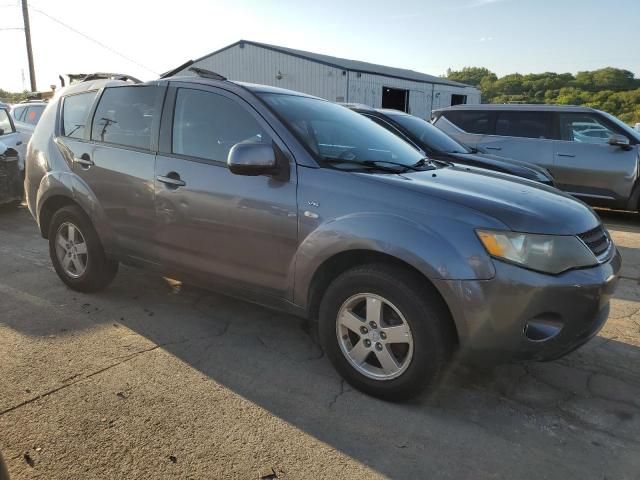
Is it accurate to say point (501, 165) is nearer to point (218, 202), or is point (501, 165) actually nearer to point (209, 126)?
point (209, 126)

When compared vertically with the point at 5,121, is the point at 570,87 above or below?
above

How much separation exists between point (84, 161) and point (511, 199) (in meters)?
3.27

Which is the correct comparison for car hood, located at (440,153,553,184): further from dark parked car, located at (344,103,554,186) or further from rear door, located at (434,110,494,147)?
rear door, located at (434,110,494,147)

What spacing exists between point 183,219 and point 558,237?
2.33m

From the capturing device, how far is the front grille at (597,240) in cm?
268

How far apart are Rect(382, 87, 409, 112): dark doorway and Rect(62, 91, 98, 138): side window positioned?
80.1ft

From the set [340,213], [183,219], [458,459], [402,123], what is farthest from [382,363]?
[402,123]

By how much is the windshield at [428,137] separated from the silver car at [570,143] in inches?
81.7

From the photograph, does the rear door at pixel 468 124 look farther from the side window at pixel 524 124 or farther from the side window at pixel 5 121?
the side window at pixel 5 121

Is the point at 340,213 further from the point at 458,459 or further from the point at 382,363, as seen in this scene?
the point at 458,459

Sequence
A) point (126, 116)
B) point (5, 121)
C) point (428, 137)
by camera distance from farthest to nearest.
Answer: point (5, 121) → point (428, 137) → point (126, 116)

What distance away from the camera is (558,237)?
2.53m

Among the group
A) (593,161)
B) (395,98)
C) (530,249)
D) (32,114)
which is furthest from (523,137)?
(395,98)

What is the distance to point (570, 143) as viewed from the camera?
26.8ft
